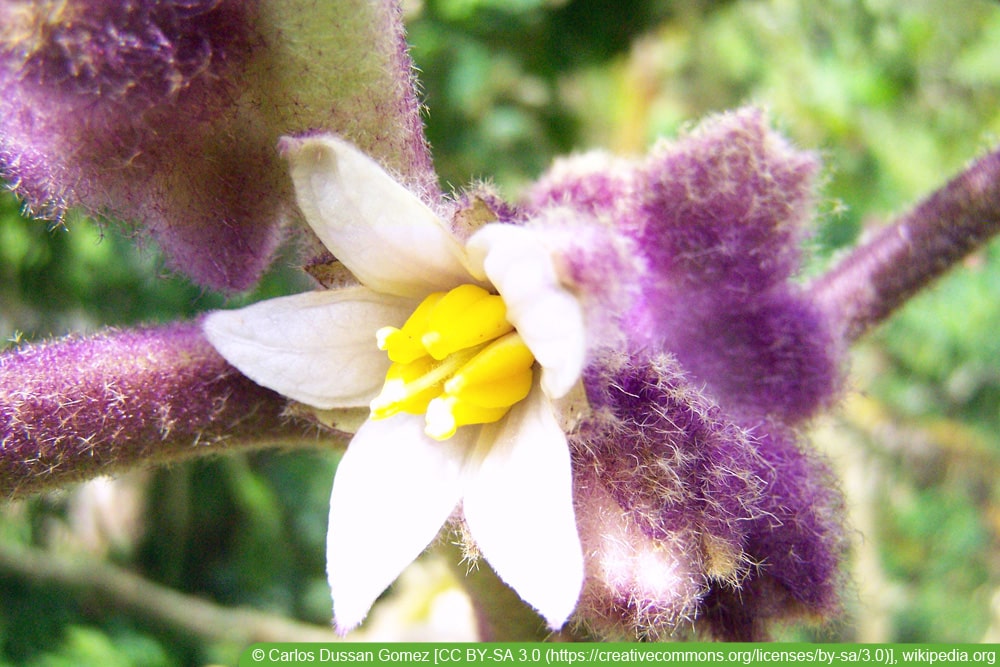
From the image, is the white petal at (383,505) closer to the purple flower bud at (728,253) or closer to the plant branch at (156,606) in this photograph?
the purple flower bud at (728,253)

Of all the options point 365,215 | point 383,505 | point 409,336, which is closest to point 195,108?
point 365,215

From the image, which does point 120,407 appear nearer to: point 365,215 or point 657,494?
point 365,215

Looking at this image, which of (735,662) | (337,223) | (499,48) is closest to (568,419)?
(337,223)

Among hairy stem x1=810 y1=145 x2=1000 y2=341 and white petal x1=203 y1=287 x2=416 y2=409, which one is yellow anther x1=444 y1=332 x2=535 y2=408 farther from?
hairy stem x1=810 y1=145 x2=1000 y2=341

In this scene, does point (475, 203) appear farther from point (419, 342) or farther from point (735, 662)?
point (735, 662)

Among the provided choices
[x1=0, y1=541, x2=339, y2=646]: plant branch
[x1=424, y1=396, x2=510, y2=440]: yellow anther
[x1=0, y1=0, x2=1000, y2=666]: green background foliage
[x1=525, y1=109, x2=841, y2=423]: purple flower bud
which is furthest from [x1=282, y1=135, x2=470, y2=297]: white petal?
[x1=0, y1=541, x2=339, y2=646]: plant branch

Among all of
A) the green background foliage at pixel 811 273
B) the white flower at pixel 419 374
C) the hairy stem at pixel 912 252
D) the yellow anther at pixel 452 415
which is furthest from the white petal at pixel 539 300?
the green background foliage at pixel 811 273
